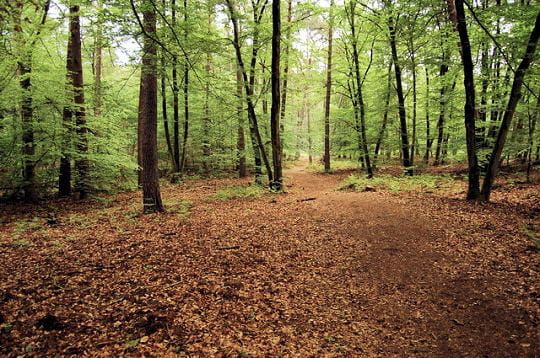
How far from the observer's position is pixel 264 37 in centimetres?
1205

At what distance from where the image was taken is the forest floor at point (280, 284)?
343 cm

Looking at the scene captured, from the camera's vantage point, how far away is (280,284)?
193 inches

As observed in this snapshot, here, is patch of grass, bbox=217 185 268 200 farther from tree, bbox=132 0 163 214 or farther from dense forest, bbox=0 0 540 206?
tree, bbox=132 0 163 214

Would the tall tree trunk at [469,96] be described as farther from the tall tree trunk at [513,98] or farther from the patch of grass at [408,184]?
the patch of grass at [408,184]

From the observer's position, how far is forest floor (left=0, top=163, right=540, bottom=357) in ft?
11.3

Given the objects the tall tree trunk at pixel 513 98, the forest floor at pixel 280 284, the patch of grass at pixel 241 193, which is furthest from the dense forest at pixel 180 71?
the forest floor at pixel 280 284

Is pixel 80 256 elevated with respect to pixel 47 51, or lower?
lower

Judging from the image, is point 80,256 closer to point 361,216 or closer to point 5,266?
point 5,266

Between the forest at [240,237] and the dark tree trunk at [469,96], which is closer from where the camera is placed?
the forest at [240,237]

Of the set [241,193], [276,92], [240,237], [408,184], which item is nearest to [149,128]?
[240,237]

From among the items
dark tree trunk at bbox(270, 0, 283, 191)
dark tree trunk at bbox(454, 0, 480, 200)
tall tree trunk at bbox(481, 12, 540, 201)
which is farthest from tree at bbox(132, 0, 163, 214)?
tall tree trunk at bbox(481, 12, 540, 201)

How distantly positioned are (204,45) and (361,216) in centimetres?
807

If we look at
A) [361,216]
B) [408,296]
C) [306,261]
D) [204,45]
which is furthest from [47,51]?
[408,296]

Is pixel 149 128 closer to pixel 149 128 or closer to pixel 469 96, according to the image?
pixel 149 128
